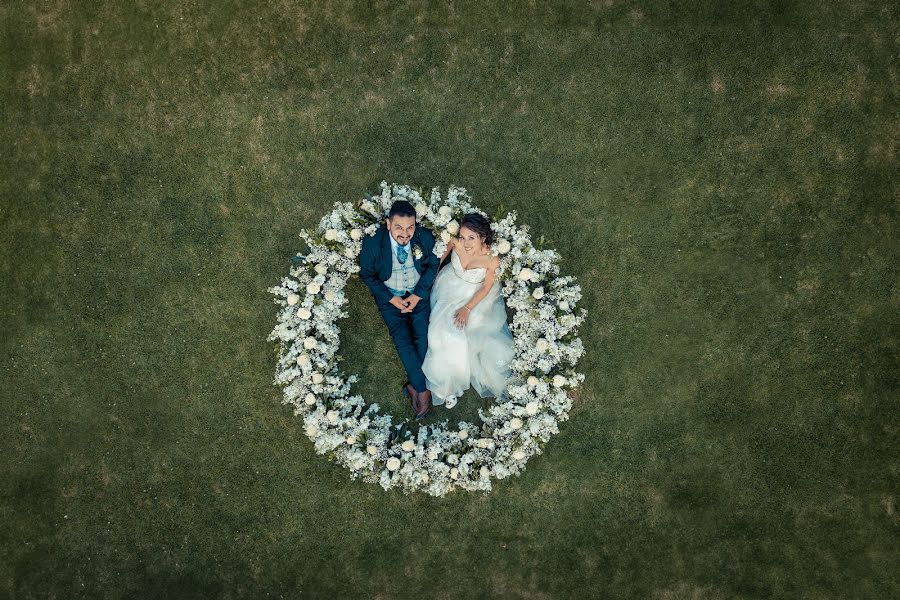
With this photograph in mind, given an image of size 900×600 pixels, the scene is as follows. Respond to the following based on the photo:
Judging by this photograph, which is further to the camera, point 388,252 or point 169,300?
point 169,300

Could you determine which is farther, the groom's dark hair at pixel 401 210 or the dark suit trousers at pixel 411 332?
the dark suit trousers at pixel 411 332

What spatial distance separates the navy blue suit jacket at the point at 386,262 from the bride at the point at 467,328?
0.21 metres

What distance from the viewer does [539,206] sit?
6336 mm

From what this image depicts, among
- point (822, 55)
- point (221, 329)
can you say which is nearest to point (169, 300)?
point (221, 329)


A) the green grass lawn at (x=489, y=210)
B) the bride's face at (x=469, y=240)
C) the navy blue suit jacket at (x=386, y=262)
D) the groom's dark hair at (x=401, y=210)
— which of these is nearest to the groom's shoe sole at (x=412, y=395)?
the green grass lawn at (x=489, y=210)

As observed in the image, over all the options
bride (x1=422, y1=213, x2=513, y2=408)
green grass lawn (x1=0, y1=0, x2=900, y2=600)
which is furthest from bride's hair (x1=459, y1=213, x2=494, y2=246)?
green grass lawn (x1=0, y1=0, x2=900, y2=600)

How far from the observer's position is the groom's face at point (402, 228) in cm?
525

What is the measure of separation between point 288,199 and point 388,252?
1.57 m

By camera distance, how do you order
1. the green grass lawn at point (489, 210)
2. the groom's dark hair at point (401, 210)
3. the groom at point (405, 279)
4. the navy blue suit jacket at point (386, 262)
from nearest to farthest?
1. the groom's dark hair at point (401, 210)
2. the groom at point (405, 279)
3. the navy blue suit jacket at point (386, 262)
4. the green grass lawn at point (489, 210)

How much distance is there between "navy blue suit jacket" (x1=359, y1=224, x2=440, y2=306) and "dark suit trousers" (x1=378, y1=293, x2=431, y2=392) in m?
0.16

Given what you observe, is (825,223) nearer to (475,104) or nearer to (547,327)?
(547,327)

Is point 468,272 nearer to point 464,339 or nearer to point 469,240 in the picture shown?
point 469,240

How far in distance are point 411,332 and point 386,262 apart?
88cm

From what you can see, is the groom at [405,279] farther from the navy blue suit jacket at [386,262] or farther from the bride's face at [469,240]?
the bride's face at [469,240]
